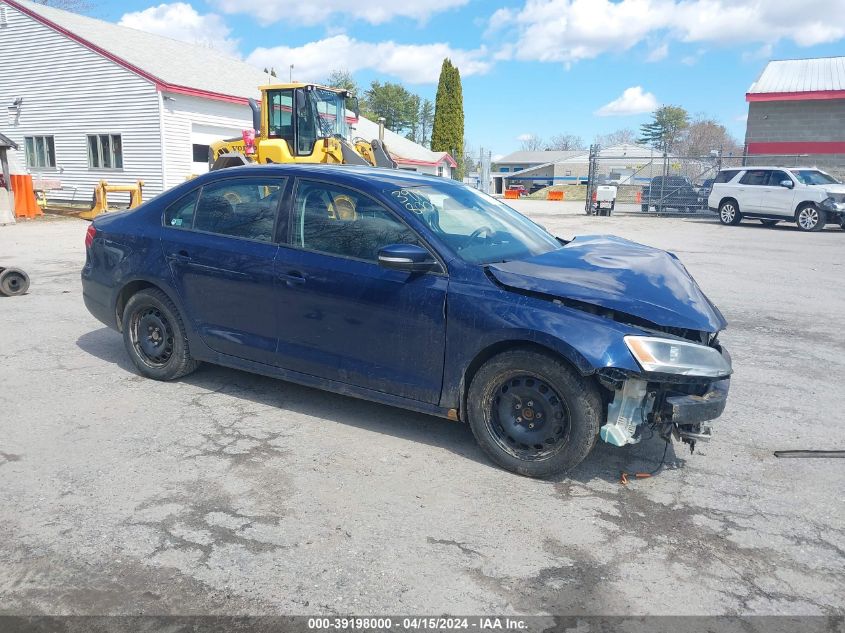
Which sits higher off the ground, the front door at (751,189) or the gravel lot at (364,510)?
the front door at (751,189)

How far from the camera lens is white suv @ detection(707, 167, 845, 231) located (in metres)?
20.1

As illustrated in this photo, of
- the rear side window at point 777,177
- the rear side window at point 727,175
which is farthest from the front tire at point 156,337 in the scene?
the rear side window at point 727,175

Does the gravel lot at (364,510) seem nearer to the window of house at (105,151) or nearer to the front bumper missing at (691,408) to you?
the front bumper missing at (691,408)

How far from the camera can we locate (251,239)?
4680mm

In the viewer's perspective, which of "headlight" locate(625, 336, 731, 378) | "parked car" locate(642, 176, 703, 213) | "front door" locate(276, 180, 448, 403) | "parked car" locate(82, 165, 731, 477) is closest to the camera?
"headlight" locate(625, 336, 731, 378)

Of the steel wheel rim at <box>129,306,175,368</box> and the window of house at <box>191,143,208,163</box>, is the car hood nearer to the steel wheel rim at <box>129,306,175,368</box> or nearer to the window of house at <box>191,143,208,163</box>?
the window of house at <box>191,143,208,163</box>

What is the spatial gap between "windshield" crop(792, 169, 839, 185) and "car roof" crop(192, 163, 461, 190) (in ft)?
65.5

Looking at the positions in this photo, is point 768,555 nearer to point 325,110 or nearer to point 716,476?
point 716,476

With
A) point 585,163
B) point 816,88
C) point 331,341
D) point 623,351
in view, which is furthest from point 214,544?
point 585,163

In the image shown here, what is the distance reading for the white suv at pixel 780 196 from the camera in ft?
66.0

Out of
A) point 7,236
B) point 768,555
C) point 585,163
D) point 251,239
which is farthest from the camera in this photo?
point 585,163

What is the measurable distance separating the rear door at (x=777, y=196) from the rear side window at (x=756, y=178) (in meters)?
0.18

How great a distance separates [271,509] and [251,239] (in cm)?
201

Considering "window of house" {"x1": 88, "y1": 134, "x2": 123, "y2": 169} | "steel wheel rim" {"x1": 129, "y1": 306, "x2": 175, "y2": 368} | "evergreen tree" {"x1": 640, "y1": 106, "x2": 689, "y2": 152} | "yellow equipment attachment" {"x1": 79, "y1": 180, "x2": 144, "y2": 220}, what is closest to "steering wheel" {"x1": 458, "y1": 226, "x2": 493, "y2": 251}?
"steel wheel rim" {"x1": 129, "y1": 306, "x2": 175, "y2": 368}
